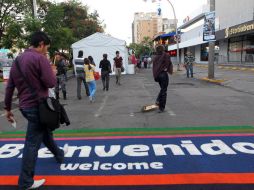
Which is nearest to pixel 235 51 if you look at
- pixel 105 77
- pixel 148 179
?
pixel 105 77

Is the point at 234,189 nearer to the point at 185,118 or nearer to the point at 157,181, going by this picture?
the point at 157,181

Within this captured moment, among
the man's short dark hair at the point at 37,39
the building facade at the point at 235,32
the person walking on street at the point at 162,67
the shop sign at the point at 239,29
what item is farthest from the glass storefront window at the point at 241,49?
the man's short dark hair at the point at 37,39

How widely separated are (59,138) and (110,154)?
1698mm

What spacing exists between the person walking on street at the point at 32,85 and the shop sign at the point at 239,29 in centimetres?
2920

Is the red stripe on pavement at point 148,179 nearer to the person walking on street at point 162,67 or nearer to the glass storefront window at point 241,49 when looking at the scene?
the person walking on street at point 162,67

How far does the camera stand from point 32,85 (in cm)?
426

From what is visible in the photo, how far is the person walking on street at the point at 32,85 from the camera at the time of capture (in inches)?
167

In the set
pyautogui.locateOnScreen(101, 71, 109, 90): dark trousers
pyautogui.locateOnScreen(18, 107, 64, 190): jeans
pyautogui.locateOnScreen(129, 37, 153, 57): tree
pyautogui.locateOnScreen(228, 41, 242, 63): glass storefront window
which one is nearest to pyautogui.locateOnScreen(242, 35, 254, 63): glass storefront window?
pyautogui.locateOnScreen(228, 41, 242, 63): glass storefront window

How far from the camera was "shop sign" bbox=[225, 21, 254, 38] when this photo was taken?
31.2 m

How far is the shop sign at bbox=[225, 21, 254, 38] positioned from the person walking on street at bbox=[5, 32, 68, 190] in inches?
1150

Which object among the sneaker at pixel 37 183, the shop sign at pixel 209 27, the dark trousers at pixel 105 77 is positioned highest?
the shop sign at pixel 209 27

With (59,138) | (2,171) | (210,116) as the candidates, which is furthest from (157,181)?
(210,116)

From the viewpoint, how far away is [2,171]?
204 inches

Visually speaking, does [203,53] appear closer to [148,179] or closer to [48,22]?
[48,22]
